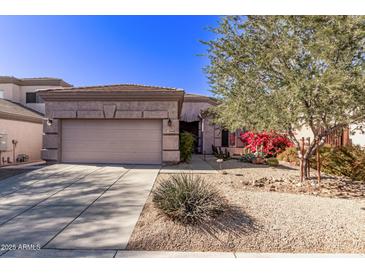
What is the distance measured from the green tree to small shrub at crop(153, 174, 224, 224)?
3.19 m

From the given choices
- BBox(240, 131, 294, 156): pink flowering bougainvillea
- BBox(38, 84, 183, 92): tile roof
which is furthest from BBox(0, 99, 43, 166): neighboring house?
BBox(240, 131, 294, 156): pink flowering bougainvillea

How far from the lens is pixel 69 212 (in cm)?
537

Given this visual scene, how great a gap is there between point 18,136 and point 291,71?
53.3 feet

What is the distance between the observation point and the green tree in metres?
5.81

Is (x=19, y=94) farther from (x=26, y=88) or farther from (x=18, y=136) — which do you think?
(x=18, y=136)

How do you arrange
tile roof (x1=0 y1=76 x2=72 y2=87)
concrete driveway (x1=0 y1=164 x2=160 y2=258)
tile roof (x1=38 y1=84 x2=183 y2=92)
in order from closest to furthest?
concrete driveway (x1=0 y1=164 x2=160 y2=258) → tile roof (x1=38 y1=84 x2=183 y2=92) → tile roof (x1=0 y1=76 x2=72 y2=87)

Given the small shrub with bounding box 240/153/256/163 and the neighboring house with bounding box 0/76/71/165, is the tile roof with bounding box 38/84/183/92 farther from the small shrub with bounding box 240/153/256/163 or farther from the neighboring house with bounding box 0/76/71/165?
the small shrub with bounding box 240/153/256/163

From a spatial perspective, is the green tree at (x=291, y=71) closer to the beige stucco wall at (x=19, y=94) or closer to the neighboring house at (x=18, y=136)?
the neighboring house at (x=18, y=136)

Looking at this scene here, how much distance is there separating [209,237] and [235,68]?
216 inches

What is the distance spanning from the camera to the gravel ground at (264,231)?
13.3 feet

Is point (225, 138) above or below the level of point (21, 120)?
below

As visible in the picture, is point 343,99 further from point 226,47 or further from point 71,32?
point 71,32

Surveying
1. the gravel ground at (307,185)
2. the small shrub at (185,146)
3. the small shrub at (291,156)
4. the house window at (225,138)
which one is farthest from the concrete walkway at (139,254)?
the house window at (225,138)

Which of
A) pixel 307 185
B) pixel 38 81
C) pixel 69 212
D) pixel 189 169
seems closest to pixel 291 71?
pixel 307 185
